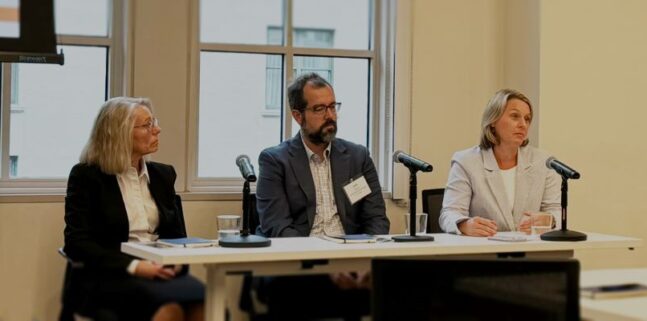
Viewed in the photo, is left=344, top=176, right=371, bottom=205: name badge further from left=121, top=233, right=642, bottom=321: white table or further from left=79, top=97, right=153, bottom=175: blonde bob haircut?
left=79, top=97, right=153, bottom=175: blonde bob haircut

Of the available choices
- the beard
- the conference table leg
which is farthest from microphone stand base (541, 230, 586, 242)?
the conference table leg

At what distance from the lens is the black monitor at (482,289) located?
5.19ft

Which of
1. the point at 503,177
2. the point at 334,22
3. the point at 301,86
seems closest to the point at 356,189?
the point at 301,86

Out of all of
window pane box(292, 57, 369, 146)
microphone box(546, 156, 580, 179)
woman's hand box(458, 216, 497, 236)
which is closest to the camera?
microphone box(546, 156, 580, 179)

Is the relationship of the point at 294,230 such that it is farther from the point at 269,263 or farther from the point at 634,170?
the point at 634,170

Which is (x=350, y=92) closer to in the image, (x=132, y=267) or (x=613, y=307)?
(x=132, y=267)

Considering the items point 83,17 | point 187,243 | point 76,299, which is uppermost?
point 83,17

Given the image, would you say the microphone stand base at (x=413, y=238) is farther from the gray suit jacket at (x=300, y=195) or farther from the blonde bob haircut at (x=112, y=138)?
the blonde bob haircut at (x=112, y=138)

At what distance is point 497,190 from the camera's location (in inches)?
149

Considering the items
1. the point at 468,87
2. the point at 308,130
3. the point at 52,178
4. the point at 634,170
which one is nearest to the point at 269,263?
the point at 308,130

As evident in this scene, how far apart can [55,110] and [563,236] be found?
2.52 metres

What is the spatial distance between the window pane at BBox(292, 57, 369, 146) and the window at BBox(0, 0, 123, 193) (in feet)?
3.81

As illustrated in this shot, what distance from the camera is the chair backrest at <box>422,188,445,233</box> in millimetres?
4270

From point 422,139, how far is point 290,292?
232cm
